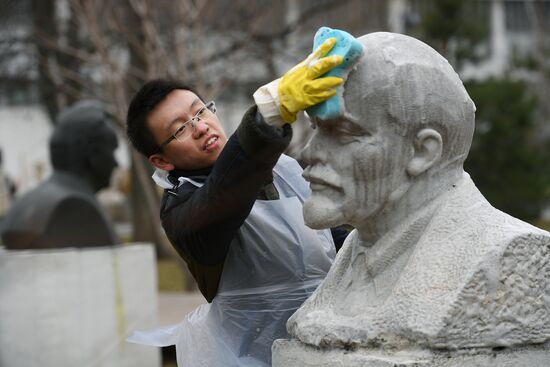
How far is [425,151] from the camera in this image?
2.39m

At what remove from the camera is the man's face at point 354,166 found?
2.37 meters

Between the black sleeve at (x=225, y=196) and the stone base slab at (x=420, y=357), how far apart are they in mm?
377

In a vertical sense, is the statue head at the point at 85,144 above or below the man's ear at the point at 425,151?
below

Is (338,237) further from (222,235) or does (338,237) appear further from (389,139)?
(389,139)

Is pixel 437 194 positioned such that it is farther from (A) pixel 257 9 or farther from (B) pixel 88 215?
(A) pixel 257 9

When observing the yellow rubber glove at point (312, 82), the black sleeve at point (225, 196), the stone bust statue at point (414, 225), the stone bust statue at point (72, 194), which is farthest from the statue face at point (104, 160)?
the yellow rubber glove at point (312, 82)

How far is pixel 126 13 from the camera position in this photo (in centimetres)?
1179

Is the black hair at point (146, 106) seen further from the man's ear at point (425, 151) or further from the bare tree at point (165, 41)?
the bare tree at point (165, 41)

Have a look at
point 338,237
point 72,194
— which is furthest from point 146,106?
point 72,194

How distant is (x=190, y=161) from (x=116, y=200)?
20.5m

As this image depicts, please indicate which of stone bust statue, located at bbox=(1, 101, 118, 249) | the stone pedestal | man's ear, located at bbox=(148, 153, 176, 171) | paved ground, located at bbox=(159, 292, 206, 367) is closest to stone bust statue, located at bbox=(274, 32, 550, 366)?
man's ear, located at bbox=(148, 153, 176, 171)

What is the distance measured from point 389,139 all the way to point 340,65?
22cm

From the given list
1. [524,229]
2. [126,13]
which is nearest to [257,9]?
[126,13]

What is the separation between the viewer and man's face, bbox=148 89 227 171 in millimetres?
2930
